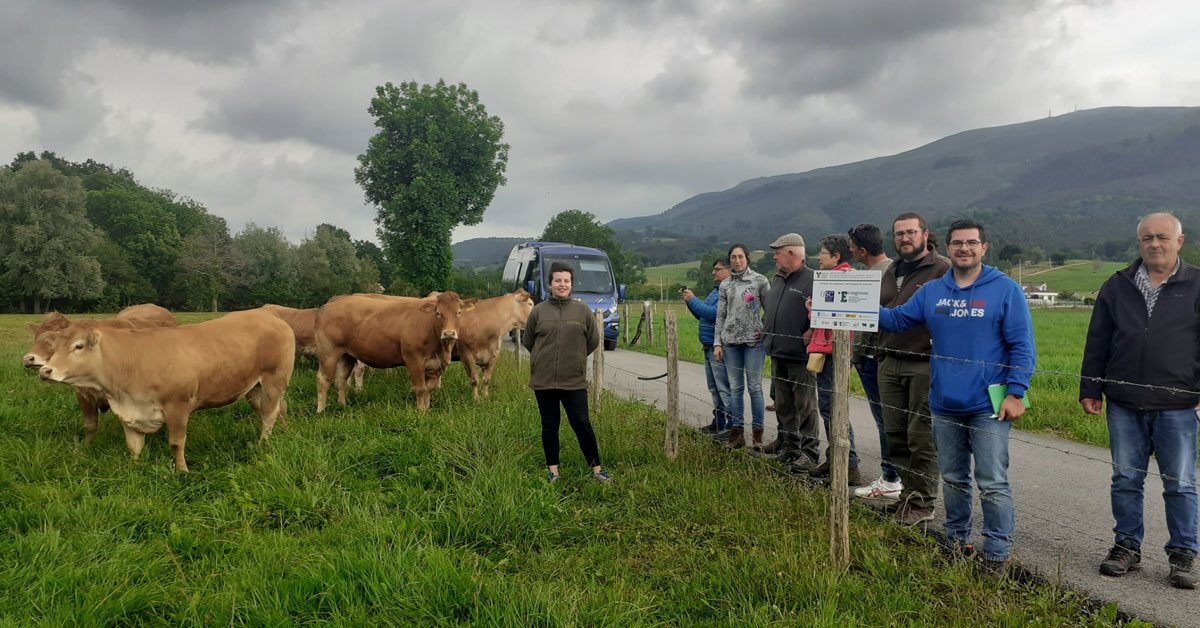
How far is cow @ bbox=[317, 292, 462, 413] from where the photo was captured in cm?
778

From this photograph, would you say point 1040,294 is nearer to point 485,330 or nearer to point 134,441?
point 485,330

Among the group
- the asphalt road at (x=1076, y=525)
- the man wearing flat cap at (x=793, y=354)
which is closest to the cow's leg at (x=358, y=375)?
the asphalt road at (x=1076, y=525)

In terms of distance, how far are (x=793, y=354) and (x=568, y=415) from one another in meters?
1.92

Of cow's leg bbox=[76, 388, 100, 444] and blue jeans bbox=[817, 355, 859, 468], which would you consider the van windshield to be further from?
cow's leg bbox=[76, 388, 100, 444]

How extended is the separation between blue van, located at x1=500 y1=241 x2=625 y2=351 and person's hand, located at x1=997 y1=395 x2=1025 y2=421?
1298cm

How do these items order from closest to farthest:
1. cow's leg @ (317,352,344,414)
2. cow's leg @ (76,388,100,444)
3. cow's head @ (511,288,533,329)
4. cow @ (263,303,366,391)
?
cow's leg @ (76,388,100,444)
cow's leg @ (317,352,344,414)
cow @ (263,303,366,391)
cow's head @ (511,288,533,329)

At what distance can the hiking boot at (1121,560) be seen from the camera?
3.36 m

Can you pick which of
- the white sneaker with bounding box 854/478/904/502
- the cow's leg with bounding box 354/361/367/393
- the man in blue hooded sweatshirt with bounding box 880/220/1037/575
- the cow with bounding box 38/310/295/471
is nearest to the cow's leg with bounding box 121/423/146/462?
the cow with bounding box 38/310/295/471

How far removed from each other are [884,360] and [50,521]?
5493 millimetres

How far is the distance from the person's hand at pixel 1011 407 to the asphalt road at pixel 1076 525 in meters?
0.44

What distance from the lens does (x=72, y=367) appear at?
16.2 feet

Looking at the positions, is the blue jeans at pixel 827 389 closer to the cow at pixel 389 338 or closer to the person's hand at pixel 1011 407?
the person's hand at pixel 1011 407

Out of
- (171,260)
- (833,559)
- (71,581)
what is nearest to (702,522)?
(833,559)

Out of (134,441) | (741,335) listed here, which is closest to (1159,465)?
(741,335)
